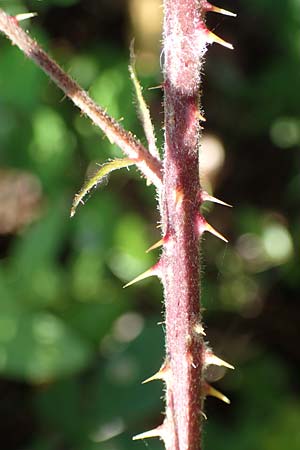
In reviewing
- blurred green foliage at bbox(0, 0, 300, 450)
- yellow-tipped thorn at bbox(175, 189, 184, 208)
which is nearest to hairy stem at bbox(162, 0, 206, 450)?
yellow-tipped thorn at bbox(175, 189, 184, 208)

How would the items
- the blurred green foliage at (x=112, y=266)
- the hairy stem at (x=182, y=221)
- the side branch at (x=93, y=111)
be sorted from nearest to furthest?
the hairy stem at (x=182, y=221) < the side branch at (x=93, y=111) < the blurred green foliage at (x=112, y=266)

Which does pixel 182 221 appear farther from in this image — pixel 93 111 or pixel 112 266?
pixel 112 266

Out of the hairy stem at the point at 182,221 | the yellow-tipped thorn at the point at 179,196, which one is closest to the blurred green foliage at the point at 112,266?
the hairy stem at the point at 182,221

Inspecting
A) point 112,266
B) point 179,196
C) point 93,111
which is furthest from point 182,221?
point 112,266

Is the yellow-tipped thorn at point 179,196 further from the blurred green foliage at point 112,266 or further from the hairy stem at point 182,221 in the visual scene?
the blurred green foliage at point 112,266

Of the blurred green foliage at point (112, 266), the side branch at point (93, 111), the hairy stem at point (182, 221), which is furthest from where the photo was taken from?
the blurred green foliage at point (112, 266)

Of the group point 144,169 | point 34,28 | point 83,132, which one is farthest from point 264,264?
point 144,169

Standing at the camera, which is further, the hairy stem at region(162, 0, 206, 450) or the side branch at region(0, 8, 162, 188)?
the side branch at region(0, 8, 162, 188)

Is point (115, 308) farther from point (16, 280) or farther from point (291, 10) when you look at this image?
point (291, 10)

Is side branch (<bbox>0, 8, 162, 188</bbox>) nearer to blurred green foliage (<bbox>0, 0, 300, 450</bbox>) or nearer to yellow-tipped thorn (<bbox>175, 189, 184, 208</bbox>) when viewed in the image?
yellow-tipped thorn (<bbox>175, 189, 184, 208</bbox>)
